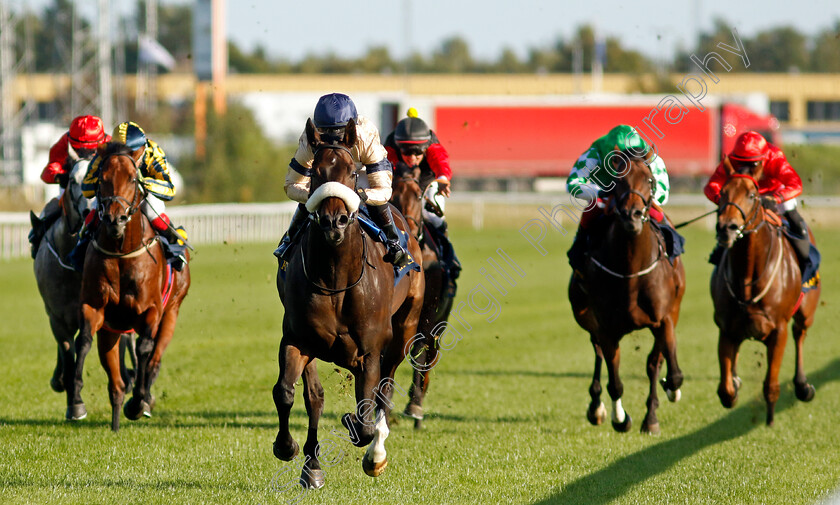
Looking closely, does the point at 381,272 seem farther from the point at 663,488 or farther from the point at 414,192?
the point at 663,488

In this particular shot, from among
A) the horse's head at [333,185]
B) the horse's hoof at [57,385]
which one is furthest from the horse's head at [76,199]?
the horse's head at [333,185]

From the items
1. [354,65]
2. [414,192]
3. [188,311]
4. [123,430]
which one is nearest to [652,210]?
[414,192]

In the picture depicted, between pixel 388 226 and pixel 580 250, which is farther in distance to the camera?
pixel 580 250

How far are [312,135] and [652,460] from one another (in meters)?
3.09

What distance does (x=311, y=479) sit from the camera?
5.45m

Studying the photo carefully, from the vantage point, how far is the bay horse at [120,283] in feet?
21.2

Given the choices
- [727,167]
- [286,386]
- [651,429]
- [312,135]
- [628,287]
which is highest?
[312,135]

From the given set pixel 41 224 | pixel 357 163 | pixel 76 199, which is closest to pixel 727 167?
pixel 357 163

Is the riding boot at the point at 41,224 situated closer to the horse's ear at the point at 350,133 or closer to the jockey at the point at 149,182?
the jockey at the point at 149,182

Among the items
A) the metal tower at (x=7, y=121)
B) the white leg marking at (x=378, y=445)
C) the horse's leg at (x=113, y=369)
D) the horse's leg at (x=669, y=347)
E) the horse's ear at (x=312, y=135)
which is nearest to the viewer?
the horse's ear at (x=312, y=135)

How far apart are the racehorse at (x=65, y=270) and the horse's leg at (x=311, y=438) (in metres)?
2.60

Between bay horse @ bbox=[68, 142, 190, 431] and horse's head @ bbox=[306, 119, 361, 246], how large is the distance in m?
1.99

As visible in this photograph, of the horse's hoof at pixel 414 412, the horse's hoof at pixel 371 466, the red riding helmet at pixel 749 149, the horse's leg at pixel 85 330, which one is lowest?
the horse's hoof at pixel 414 412

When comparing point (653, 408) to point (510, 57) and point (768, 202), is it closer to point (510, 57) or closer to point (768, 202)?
point (768, 202)
